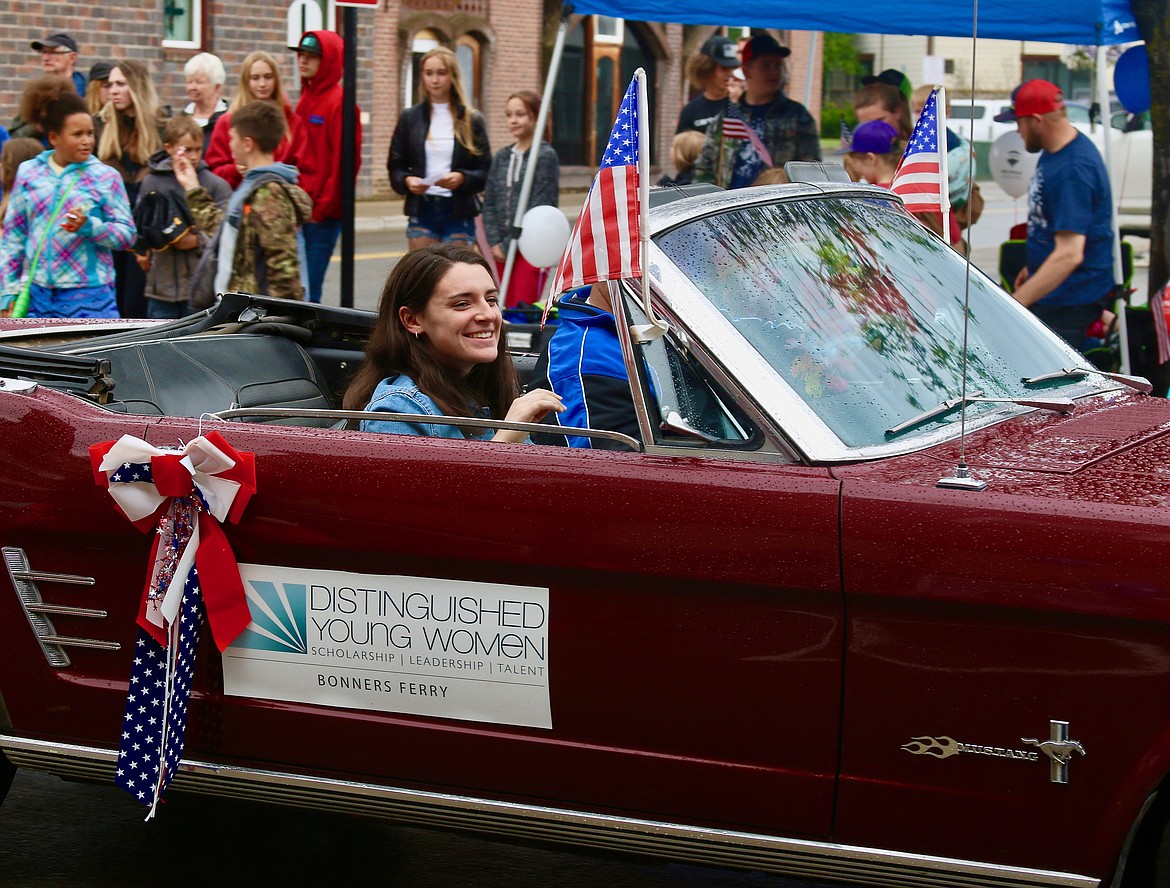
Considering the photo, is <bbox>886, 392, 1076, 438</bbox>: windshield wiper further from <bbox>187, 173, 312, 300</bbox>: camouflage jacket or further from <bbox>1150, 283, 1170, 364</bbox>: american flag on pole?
<bbox>187, 173, 312, 300</bbox>: camouflage jacket

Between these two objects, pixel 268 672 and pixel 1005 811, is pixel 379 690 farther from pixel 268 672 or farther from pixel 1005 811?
pixel 1005 811

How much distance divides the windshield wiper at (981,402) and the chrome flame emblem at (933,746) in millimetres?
678

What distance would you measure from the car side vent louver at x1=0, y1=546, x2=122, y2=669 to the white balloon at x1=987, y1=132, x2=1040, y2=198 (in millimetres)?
8396

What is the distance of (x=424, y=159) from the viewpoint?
368 inches

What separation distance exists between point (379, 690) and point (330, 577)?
0.26 m

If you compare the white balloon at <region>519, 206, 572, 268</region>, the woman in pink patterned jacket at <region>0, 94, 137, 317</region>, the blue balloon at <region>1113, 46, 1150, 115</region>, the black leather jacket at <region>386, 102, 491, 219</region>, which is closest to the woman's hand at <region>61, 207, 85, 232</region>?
the woman in pink patterned jacket at <region>0, 94, 137, 317</region>

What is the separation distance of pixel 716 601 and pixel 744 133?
20.7 ft

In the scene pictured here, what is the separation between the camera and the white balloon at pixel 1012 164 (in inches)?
416

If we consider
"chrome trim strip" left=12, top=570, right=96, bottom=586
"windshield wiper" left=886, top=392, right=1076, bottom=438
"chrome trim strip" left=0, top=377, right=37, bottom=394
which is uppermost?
"chrome trim strip" left=0, top=377, right=37, bottom=394

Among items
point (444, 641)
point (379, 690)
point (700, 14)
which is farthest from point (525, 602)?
point (700, 14)

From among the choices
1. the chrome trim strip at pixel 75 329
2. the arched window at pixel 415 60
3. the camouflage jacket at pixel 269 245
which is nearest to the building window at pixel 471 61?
the arched window at pixel 415 60

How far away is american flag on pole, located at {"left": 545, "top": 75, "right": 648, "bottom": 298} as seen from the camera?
3008 millimetres

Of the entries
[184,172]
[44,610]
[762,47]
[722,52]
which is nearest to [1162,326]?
[762,47]

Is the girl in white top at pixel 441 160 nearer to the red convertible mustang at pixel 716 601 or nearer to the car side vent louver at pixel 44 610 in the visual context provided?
the red convertible mustang at pixel 716 601
